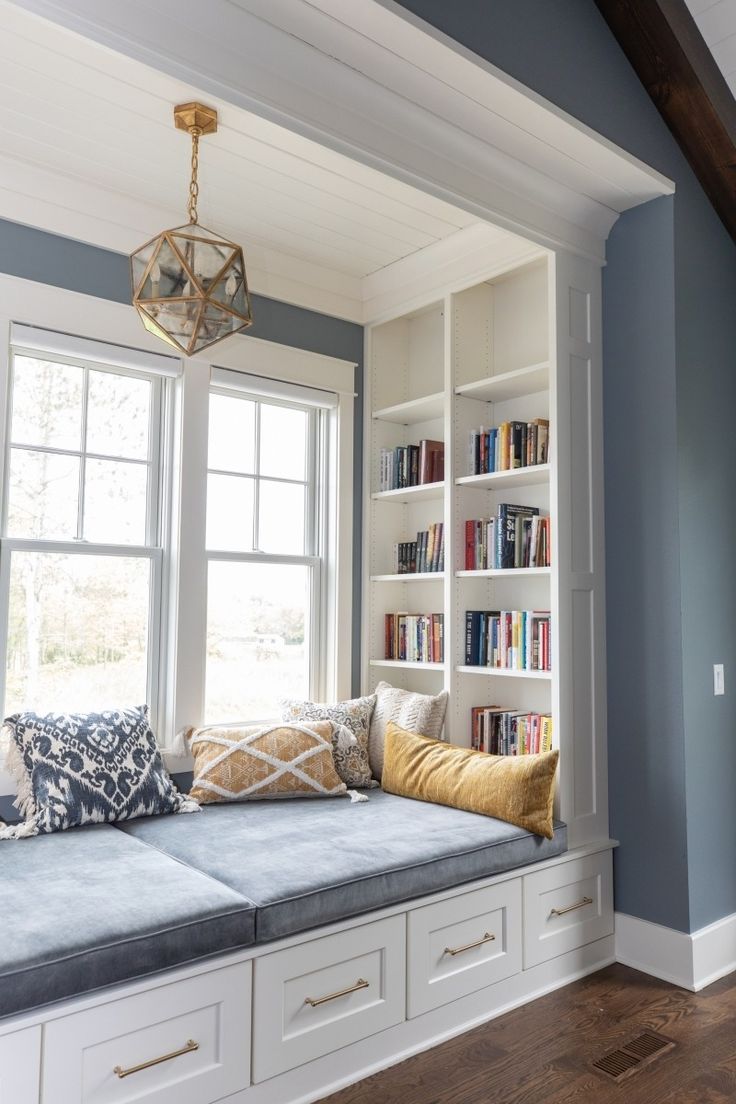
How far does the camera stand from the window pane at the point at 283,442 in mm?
3729

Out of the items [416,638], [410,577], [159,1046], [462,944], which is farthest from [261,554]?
[159,1046]

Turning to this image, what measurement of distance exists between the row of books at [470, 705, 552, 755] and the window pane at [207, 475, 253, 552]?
3.88 feet

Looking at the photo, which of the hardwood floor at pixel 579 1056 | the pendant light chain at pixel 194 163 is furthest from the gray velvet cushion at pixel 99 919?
the pendant light chain at pixel 194 163

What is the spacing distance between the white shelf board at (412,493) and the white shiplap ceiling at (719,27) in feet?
5.75

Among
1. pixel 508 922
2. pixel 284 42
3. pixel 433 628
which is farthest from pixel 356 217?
pixel 508 922

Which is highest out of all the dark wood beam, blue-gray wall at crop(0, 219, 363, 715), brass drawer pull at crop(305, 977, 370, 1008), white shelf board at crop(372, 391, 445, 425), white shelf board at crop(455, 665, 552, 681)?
the dark wood beam

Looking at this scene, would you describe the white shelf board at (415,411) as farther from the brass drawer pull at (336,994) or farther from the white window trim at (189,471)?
the brass drawer pull at (336,994)

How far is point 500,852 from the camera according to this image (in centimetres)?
269

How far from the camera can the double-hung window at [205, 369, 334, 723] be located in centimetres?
353

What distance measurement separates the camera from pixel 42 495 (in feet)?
10.1

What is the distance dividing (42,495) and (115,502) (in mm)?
277

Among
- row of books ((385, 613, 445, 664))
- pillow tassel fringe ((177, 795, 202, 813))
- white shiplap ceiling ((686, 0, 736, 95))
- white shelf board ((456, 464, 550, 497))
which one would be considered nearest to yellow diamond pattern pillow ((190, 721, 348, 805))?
pillow tassel fringe ((177, 795, 202, 813))

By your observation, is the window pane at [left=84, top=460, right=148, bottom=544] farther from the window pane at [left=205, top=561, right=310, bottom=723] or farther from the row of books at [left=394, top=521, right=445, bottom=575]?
the row of books at [left=394, top=521, right=445, bottom=575]

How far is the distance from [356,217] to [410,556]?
1.44 m
